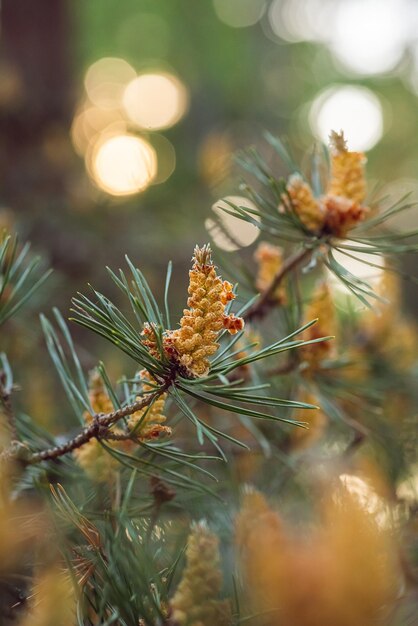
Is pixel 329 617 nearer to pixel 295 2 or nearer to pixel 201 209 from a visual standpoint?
pixel 201 209

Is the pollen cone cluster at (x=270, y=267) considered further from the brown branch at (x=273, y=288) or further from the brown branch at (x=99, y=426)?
the brown branch at (x=99, y=426)

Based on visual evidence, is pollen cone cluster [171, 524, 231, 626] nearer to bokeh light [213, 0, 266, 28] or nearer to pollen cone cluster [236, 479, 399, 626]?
pollen cone cluster [236, 479, 399, 626]

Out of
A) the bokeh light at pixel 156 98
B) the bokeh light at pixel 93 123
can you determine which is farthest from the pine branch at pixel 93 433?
the bokeh light at pixel 156 98

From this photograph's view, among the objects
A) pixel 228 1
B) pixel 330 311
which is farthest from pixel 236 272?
pixel 228 1

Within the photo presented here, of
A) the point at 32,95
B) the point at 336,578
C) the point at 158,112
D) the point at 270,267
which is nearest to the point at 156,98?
the point at 158,112

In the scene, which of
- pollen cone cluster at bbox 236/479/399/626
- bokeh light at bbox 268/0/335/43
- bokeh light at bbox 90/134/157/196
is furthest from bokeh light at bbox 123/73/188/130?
pollen cone cluster at bbox 236/479/399/626

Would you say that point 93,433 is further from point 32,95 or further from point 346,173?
point 32,95
